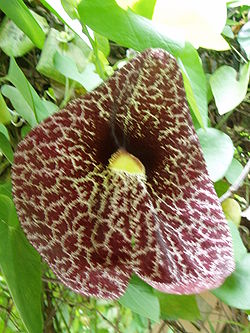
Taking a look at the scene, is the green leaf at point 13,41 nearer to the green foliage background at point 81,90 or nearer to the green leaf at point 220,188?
the green foliage background at point 81,90

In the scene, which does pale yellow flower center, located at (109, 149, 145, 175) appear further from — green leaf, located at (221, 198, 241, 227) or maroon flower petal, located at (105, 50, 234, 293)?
green leaf, located at (221, 198, 241, 227)

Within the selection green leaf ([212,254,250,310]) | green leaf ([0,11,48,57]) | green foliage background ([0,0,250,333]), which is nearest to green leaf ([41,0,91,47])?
green foliage background ([0,0,250,333])

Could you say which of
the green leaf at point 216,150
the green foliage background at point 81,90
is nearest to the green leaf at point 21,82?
the green foliage background at point 81,90

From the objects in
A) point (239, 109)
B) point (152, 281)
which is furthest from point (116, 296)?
point (239, 109)

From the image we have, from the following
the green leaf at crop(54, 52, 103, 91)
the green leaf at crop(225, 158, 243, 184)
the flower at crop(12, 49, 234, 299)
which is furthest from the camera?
the green leaf at crop(225, 158, 243, 184)

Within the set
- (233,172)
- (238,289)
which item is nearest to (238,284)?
(238,289)

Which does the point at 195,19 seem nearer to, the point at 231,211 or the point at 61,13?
the point at 61,13
